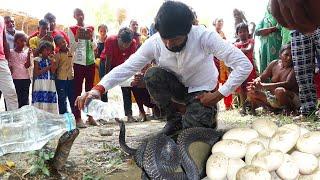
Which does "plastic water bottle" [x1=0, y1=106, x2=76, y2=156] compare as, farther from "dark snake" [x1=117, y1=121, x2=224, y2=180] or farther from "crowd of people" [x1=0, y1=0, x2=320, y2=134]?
"dark snake" [x1=117, y1=121, x2=224, y2=180]

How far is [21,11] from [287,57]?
10213 millimetres

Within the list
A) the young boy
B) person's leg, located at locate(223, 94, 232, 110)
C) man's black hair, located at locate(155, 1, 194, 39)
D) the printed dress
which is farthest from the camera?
person's leg, located at locate(223, 94, 232, 110)

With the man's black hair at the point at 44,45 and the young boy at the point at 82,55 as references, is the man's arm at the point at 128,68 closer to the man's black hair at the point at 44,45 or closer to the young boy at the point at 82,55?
the man's black hair at the point at 44,45

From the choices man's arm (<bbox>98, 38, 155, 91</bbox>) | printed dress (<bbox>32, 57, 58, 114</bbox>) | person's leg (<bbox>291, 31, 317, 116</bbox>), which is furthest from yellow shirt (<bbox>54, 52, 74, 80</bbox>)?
person's leg (<bbox>291, 31, 317, 116</bbox>)

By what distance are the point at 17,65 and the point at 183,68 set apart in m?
3.44

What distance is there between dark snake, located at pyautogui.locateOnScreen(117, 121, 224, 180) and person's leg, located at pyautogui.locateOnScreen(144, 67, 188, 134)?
1.86 metres

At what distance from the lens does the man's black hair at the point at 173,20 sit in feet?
11.2

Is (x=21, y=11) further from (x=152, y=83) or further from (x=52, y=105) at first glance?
(x=152, y=83)

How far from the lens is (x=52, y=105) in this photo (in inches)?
246

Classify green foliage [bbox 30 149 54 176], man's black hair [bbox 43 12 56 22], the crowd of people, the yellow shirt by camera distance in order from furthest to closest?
man's black hair [bbox 43 12 56 22] → the yellow shirt → the crowd of people → green foliage [bbox 30 149 54 176]

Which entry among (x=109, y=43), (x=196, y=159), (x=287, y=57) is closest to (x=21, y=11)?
(x=109, y=43)

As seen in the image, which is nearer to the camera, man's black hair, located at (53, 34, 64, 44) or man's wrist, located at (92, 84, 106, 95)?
man's wrist, located at (92, 84, 106, 95)

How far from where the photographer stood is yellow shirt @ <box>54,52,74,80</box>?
6.27 meters

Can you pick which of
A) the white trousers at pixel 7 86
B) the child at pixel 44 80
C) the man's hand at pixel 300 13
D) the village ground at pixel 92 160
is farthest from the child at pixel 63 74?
the man's hand at pixel 300 13
